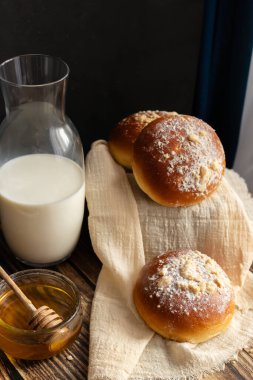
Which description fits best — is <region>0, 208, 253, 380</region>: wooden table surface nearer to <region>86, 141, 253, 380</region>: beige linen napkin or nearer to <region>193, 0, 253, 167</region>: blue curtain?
<region>86, 141, 253, 380</region>: beige linen napkin

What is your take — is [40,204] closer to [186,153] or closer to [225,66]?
[186,153]

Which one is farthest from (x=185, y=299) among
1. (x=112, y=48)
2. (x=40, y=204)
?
(x=112, y=48)


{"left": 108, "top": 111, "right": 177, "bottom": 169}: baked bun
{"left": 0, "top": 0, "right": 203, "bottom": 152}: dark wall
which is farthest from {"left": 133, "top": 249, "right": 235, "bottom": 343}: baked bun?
{"left": 0, "top": 0, "right": 203, "bottom": 152}: dark wall

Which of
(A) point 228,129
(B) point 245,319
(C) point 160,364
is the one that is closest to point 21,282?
(C) point 160,364

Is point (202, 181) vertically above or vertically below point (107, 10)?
below

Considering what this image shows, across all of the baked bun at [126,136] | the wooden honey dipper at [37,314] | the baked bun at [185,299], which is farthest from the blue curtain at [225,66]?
the wooden honey dipper at [37,314]

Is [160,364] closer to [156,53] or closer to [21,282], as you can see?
[21,282]
